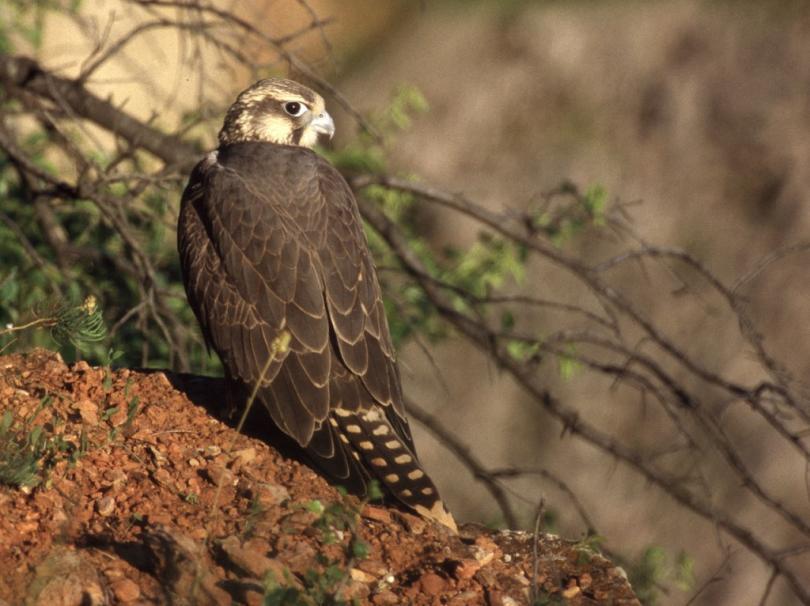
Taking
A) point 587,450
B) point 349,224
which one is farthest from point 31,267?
point 587,450

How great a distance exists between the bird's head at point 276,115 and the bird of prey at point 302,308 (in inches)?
19.3

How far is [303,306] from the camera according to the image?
4660mm

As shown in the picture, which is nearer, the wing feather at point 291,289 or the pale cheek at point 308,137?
the wing feather at point 291,289

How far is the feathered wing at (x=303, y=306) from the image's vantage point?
4.37 m

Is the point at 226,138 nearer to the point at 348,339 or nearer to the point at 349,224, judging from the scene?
the point at 349,224

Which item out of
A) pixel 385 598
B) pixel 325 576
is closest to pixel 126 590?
pixel 325 576

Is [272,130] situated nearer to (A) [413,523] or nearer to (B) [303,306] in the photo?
(B) [303,306]

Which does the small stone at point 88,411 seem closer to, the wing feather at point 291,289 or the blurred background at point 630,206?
the wing feather at point 291,289

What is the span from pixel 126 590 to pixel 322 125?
313 cm

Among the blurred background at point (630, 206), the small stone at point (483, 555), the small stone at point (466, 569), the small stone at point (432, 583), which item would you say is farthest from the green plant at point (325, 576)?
the blurred background at point (630, 206)

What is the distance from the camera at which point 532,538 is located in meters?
4.12

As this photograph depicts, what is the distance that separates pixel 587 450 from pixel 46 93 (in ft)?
17.3

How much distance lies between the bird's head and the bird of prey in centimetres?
49

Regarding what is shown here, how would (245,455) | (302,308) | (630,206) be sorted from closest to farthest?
(245,455) → (302,308) → (630,206)
